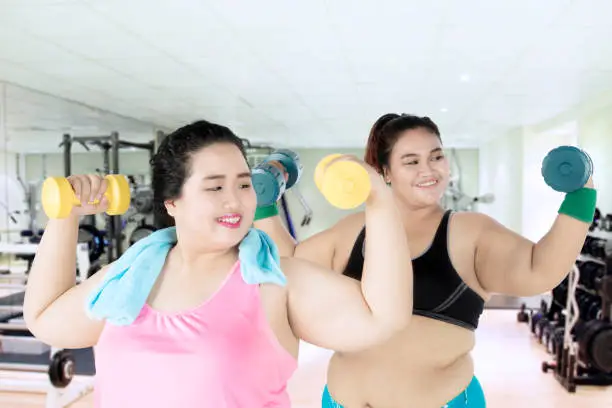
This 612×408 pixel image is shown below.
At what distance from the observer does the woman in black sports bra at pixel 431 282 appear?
114 cm

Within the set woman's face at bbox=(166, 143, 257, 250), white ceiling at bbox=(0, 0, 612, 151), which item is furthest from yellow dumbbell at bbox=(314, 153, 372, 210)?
white ceiling at bbox=(0, 0, 612, 151)

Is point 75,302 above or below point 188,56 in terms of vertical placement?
below

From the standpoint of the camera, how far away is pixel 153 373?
0.79 metres

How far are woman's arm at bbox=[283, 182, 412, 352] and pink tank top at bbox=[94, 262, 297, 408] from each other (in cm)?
9

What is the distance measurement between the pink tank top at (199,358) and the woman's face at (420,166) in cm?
49

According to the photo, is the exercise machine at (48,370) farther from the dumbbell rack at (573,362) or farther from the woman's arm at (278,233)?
the dumbbell rack at (573,362)

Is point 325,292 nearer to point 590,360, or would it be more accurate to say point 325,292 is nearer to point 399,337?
point 399,337

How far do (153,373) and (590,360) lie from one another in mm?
3372

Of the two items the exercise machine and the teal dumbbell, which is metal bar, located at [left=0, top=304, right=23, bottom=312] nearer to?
the exercise machine

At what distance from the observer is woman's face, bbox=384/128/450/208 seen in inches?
45.9

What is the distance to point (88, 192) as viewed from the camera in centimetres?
96

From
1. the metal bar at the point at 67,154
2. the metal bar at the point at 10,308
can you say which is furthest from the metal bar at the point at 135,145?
the metal bar at the point at 10,308

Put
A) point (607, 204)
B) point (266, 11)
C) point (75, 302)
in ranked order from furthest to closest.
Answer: point (607, 204)
point (266, 11)
point (75, 302)

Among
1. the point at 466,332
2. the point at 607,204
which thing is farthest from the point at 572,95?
the point at 466,332
